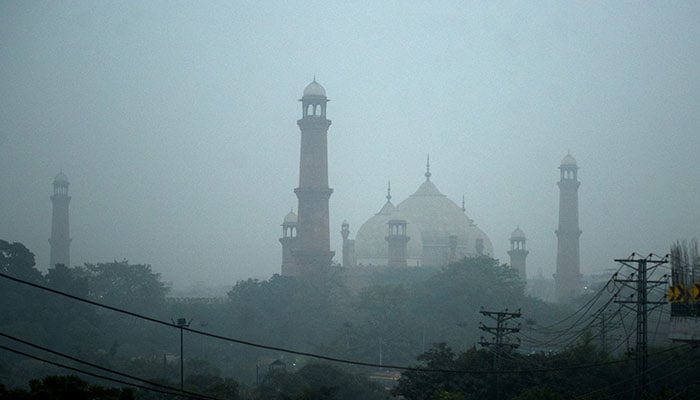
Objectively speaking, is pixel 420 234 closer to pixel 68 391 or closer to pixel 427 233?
pixel 427 233

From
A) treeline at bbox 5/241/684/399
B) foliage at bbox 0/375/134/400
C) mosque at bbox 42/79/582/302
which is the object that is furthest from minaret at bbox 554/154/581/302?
foliage at bbox 0/375/134/400

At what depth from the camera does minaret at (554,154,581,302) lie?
96188mm

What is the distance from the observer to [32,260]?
6750 cm

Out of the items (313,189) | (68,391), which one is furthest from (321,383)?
(313,189)

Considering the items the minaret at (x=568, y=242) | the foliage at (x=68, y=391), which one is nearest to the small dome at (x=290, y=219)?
the minaret at (x=568, y=242)

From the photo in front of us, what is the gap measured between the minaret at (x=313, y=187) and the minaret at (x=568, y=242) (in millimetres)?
27322

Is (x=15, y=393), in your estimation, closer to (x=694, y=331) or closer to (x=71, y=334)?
(x=694, y=331)

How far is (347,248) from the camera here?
3460 inches

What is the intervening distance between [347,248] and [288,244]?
219 inches

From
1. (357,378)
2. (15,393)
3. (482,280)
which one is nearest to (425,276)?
(482,280)

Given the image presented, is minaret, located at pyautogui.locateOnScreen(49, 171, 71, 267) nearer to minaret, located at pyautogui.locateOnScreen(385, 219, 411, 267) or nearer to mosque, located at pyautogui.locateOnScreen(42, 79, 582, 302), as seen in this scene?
mosque, located at pyautogui.locateOnScreen(42, 79, 582, 302)

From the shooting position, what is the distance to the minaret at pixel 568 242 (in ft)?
316

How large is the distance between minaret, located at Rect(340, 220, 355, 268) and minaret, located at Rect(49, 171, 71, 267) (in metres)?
24.1

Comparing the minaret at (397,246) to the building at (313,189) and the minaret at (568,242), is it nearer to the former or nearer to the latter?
the building at (313,189)
